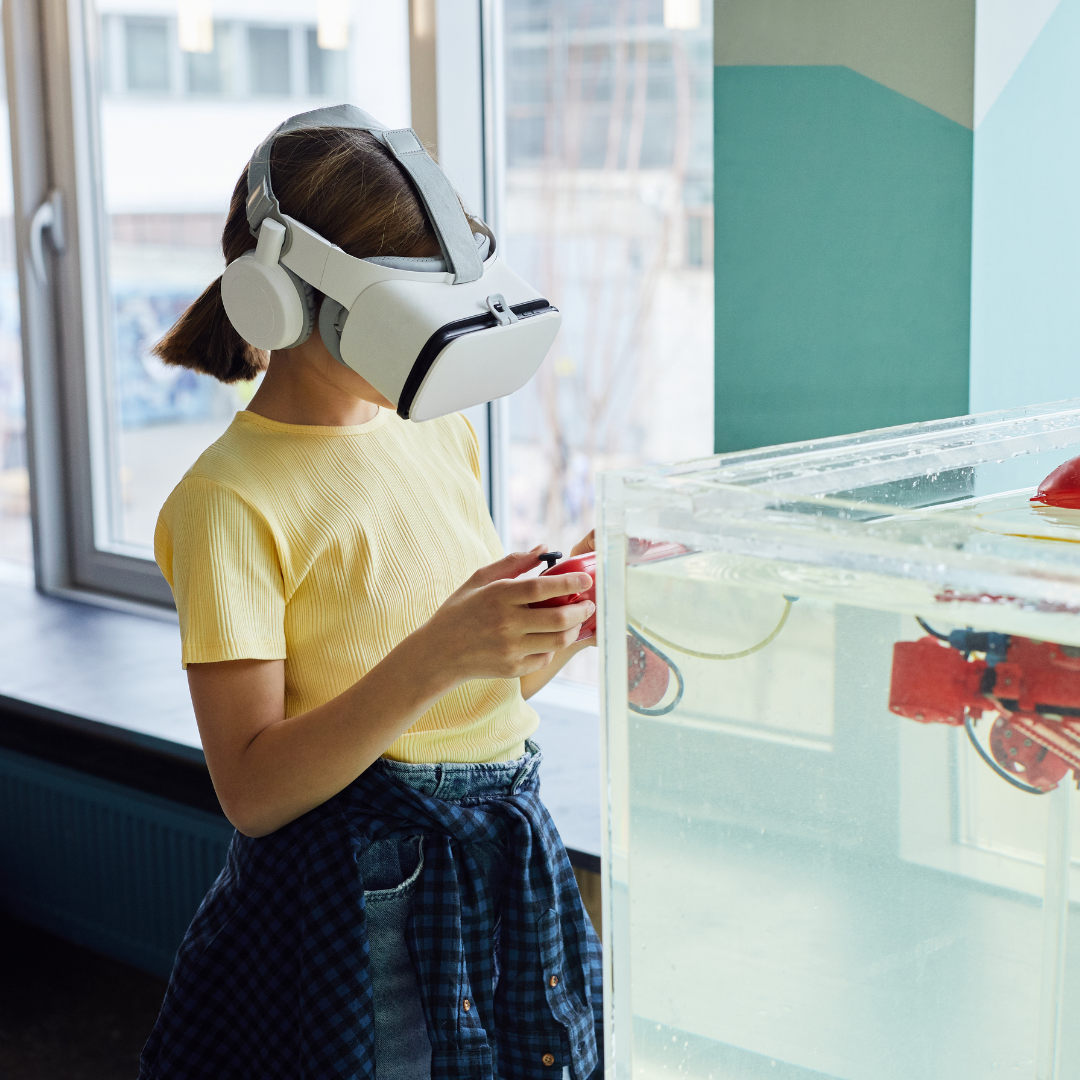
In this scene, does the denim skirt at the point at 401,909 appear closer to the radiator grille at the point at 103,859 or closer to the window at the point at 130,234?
the radiator grille at the point at 103,859

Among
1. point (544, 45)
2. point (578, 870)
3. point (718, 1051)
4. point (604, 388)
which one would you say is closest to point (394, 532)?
point (718, 1051)

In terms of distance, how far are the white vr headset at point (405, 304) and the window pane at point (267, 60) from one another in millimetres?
1442

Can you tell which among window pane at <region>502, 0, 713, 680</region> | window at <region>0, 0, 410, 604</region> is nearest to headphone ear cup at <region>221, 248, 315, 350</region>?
window pane at <region>502, 0, 713, 680</region>

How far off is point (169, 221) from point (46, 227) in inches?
12.5

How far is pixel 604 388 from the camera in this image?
72.3 inches

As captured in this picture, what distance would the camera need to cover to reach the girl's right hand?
0.71 metres

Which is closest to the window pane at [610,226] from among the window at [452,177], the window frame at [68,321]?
the window at [452,177]

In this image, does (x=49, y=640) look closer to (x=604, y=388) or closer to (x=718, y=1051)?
(x=604, y=388)

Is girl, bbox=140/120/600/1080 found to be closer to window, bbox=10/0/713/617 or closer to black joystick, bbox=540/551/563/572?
black joystick, bbox=540/551/563/572

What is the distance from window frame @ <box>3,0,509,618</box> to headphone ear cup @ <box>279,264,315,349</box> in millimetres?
1483

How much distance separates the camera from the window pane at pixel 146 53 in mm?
2355

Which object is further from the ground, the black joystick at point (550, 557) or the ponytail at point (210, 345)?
the ponytail at point (210, 345)

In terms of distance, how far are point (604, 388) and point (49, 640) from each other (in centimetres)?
121

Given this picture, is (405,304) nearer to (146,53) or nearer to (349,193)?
(349,193)
